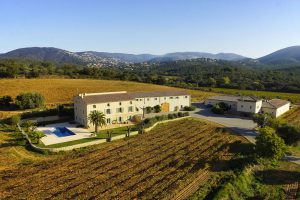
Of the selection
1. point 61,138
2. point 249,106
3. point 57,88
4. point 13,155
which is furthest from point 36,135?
point 57,88

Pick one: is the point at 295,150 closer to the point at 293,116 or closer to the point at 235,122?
the point at 235,122

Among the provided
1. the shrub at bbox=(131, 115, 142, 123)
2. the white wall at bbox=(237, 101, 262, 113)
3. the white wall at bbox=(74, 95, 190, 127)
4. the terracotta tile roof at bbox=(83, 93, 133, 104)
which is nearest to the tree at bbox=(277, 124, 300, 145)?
the white wall at bbox=(237, 101, 262, 113)

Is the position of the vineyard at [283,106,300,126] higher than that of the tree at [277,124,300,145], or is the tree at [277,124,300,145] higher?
the tree at [277,124,300,145]

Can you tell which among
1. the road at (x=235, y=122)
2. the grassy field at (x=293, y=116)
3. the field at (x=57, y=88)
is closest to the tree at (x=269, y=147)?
the road at (x=235, y=122)

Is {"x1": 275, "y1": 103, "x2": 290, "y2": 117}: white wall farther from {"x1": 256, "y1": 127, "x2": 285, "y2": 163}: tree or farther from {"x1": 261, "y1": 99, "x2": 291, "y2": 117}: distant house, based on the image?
{"x1": 256, "y1": 127, "x2": 285, "y2": 163}: tree

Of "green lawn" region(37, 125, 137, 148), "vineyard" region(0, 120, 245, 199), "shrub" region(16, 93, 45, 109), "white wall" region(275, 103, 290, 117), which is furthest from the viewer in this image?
"white wall" region(275, 103, 290, 117)
